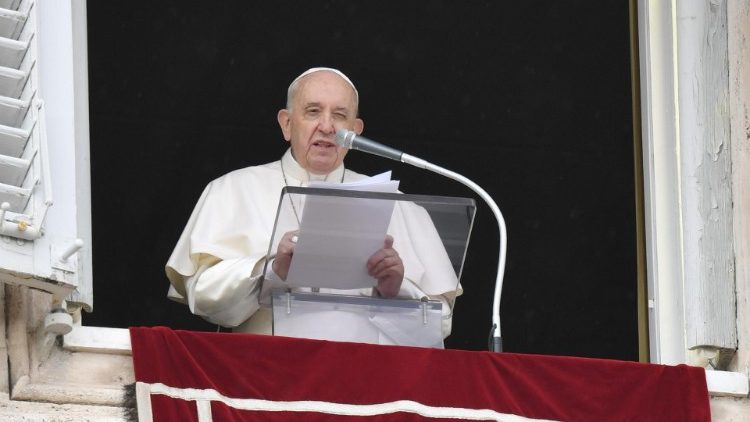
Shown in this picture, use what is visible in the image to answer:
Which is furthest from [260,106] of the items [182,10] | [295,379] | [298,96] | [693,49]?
[295,379]

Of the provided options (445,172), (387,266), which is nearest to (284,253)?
(387,266)

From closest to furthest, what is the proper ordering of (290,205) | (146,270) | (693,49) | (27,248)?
(27,248), (290,205), (693,49), (146,270)

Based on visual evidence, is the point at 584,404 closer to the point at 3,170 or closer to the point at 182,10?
the point at 3,170

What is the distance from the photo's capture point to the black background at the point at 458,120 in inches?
355

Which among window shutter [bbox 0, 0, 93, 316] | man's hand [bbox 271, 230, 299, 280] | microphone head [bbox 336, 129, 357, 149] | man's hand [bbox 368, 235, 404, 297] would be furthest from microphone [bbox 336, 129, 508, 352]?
window shutter [bbox 0, 0, 93, 316]

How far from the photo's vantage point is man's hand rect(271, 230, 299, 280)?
21.5ft

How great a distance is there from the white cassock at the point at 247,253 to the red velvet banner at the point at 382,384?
0.36 meters

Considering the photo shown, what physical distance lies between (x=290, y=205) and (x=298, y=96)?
139 centimetres

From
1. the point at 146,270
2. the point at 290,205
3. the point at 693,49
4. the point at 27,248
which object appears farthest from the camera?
the point at 146,270

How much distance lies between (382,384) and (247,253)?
109 cm

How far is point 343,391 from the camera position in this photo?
640cm

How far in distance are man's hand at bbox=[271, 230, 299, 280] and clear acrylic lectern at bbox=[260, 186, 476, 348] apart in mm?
13

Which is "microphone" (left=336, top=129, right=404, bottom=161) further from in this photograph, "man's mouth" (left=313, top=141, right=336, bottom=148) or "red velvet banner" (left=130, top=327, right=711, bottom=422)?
"man's mouth" (left=313, top=141, right=336, bottom=148)

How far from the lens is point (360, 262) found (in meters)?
6.61
